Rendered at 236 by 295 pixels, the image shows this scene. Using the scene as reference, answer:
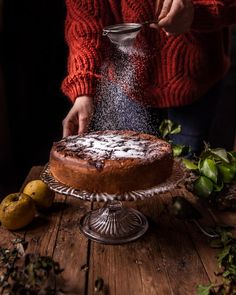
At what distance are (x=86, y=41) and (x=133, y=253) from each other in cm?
65

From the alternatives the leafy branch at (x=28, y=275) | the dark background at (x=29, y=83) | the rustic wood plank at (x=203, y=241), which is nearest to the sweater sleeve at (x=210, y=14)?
the rustic wood plank at (x=203, y=241)

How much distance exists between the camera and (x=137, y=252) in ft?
2.85

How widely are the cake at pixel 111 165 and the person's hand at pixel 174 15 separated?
0.31m

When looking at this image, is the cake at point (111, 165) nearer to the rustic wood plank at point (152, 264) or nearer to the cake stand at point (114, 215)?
the cake stand at point (114, 215)

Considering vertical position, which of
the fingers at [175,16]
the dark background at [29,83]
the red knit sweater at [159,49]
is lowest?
the dark background at [29,83]

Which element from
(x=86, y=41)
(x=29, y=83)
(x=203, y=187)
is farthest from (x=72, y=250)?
(x=29, y=83)

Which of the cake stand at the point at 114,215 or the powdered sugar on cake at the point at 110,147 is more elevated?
the powdered sugar on cake at the point at 110,147

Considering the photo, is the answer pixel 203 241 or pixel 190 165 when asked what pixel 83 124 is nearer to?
pixel 190 165

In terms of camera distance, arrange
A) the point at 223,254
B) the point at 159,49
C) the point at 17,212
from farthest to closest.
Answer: the point at 159,49
the point at 17,212
the point at 223,254

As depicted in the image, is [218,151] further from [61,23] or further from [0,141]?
[0,141]

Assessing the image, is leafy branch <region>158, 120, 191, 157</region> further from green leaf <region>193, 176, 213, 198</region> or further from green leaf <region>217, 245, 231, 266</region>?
green leaf <region>217, 245, 231, 266</region>

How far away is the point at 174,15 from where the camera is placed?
105 cm

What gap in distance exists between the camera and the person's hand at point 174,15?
3.44 feet

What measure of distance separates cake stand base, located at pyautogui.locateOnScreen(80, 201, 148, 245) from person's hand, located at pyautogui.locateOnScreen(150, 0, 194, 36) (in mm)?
457
